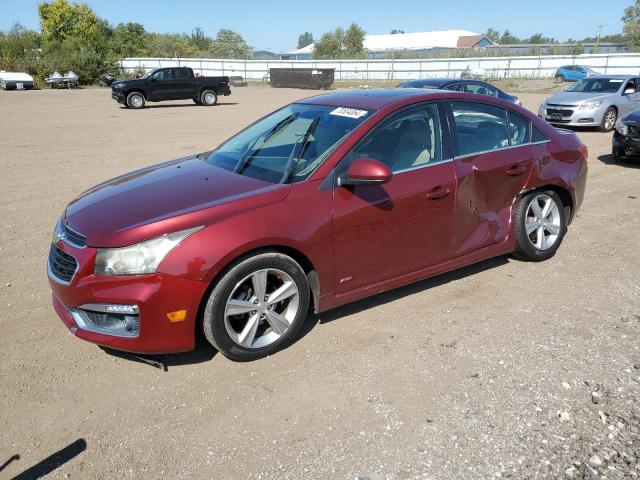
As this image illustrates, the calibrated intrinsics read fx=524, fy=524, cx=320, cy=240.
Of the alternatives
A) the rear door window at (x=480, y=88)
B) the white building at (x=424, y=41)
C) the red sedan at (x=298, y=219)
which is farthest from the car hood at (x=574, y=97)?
the white building at (x=424, y=41)

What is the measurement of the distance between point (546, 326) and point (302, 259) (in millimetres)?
1916

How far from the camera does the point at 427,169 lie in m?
4.02

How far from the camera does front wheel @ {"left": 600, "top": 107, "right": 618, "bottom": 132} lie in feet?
47.7

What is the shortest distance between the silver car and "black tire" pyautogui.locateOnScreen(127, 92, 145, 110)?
16.6 m

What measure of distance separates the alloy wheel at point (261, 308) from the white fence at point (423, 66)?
44.4 meters

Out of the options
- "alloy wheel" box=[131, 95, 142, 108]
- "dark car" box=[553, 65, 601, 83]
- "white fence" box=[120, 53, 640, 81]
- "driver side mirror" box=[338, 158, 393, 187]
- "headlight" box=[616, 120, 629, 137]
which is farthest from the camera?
"white fence" box=[120, 53, 640, 81]

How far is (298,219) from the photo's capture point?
11.2 ft

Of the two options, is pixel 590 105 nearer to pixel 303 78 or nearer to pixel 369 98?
pixel 369 98

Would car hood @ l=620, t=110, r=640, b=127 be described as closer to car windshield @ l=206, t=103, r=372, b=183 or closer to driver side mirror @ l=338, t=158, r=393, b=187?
car windshield @ l=206, t=103, r=372, b=183

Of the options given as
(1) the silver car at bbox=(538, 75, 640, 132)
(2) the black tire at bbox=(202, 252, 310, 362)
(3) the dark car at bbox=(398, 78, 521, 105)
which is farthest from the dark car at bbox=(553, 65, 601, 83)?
(2) the black tire at bbox=(202, 252, 310, 362)

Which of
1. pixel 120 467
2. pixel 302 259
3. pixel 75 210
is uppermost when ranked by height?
pixel 75 210

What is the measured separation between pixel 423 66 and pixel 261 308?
47.3 meters

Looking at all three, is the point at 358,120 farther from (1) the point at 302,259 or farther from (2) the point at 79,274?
(2) the point at 79,274

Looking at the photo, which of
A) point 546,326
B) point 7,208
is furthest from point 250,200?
point 7,208
